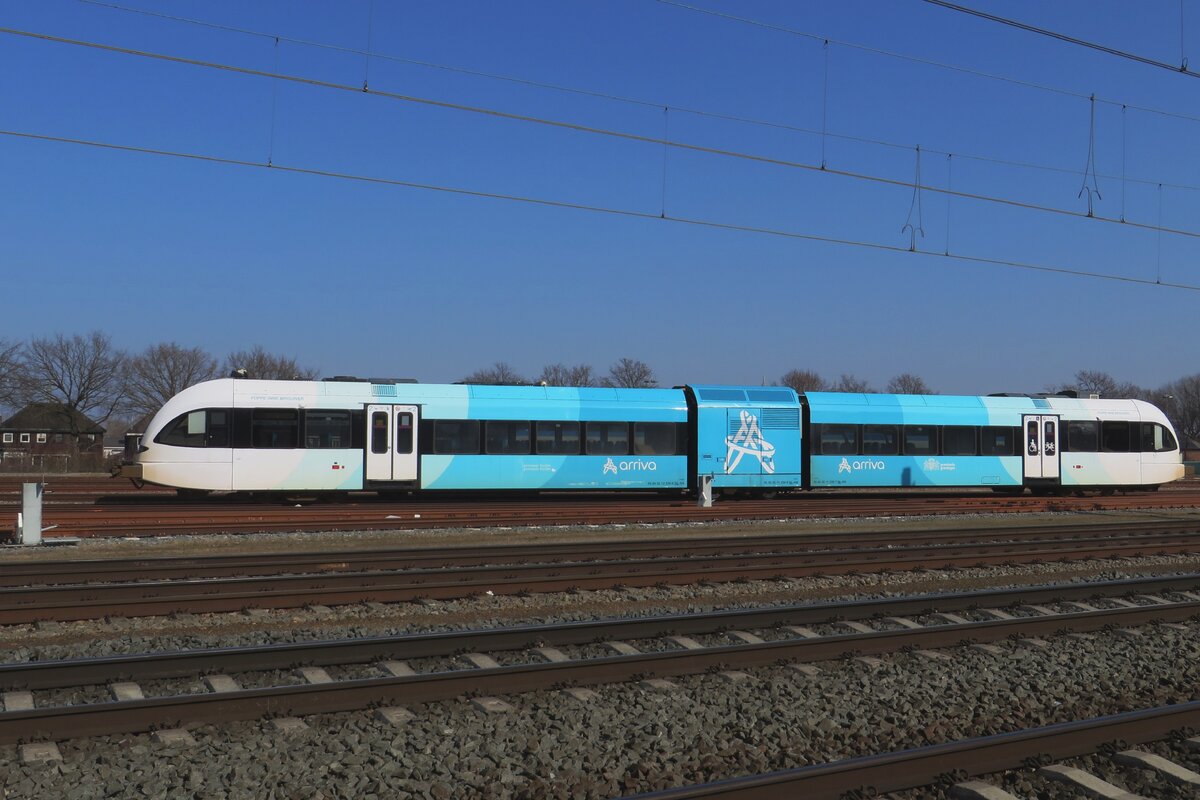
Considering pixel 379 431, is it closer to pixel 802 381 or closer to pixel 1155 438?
Result: pixel 1155 438

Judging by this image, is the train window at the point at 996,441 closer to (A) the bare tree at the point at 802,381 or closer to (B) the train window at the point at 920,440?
(B) the train window at the point at 920,440

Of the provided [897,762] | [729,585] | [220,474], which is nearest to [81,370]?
[220,474]

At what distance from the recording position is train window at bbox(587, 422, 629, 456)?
26062 mm

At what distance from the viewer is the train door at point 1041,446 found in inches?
1179

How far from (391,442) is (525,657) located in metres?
16.6

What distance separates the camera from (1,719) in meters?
6.09

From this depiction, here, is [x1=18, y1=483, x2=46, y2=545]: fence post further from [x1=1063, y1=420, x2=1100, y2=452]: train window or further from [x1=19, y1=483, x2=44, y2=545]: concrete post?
[x1=1063, y1=420, x2=1100, y2=452]: train window

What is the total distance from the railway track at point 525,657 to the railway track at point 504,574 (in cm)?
290

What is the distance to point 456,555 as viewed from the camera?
14.8 metres

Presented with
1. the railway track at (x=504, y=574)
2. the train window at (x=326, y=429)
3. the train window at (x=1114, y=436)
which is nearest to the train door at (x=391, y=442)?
the train window at (x=326, y=429)

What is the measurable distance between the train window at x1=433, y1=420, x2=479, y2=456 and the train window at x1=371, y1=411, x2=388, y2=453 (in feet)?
3.85

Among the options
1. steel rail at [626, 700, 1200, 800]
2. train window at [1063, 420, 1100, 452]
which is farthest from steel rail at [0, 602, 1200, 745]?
train window at [1063, 420, 1100, 452]

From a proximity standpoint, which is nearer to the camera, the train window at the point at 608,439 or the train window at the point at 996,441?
the train window at the point at 608,439

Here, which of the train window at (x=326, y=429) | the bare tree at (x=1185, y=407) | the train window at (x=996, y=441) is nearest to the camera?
the train window at (x=326, y=429)
